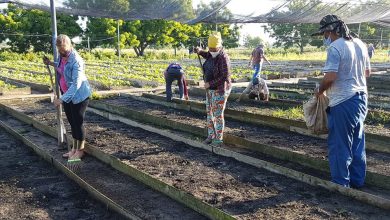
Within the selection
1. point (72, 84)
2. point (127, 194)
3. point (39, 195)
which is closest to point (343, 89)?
point (127, 194)

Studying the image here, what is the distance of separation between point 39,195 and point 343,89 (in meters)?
3.24

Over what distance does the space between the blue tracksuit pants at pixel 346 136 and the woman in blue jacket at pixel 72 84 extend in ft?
9.53

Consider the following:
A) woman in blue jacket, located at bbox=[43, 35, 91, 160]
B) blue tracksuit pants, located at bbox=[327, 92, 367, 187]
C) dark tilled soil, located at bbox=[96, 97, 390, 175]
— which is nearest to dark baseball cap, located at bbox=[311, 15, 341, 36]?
blue tracksuit pants, located at bbox=[327, 92, 367, 187]

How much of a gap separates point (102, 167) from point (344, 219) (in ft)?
9.65

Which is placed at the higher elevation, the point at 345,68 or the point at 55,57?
the point at 55,57

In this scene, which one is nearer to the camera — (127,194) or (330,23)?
(330,23)

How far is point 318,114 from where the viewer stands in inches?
154

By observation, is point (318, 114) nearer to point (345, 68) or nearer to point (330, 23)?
point (345, 68)

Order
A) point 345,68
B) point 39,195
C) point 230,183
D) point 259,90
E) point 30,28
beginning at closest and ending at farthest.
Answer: point 345,68, point 39,195, point 230,183, point 259,90, point 30,28

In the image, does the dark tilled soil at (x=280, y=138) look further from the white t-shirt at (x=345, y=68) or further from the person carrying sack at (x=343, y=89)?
the white t-shirt at (x=345, y=68)

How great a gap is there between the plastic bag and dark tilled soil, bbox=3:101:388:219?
0.62 metres

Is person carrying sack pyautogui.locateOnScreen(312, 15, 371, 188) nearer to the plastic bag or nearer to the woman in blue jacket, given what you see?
the plastic bag

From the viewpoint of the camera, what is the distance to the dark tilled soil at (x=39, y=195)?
3627mm

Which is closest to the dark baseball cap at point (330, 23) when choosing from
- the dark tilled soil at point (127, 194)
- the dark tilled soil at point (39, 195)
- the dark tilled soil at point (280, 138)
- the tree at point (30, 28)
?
the dark tilled soil at point (280, 138)
